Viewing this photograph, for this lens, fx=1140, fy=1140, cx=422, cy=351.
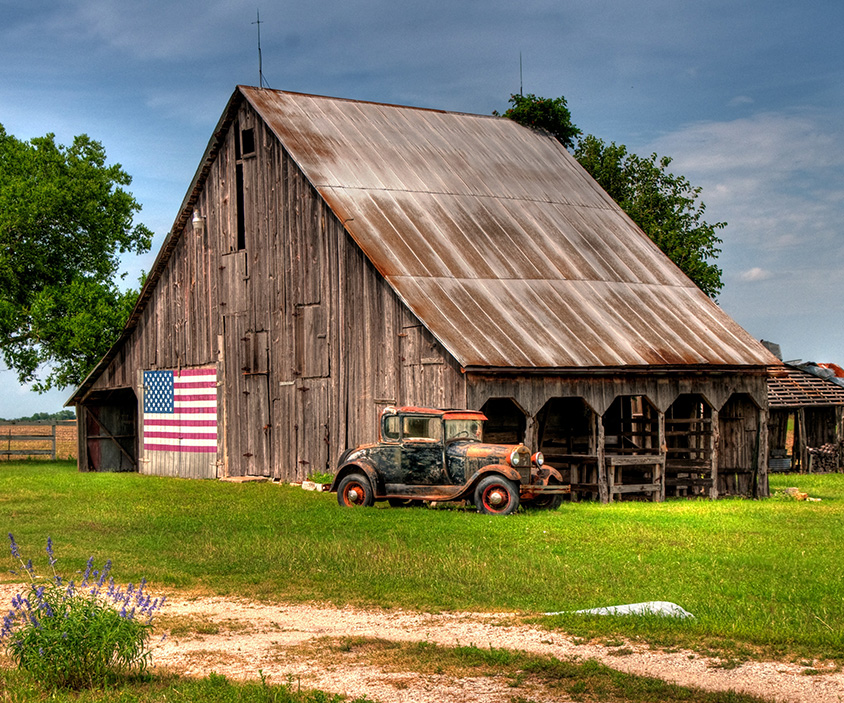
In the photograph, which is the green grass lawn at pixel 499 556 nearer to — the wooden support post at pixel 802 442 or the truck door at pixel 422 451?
the truck door at pixel 422 451

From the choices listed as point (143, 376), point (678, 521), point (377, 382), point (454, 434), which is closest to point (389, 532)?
point (454, 434)

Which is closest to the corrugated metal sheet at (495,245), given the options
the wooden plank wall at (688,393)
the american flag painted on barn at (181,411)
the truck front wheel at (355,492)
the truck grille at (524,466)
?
the wooden plank wall at (688,393)

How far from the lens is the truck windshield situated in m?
21.5

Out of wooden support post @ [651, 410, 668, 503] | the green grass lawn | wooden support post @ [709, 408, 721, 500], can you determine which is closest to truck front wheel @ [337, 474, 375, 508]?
the green grass lawn

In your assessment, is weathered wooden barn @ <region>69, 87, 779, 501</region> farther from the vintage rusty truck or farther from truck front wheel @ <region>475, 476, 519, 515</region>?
truck front wheel @ <region>475, 476, 519, 515</region>

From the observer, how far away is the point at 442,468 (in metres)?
21.2

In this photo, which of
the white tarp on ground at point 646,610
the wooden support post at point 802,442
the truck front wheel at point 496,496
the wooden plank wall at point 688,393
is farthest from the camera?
the wooden support post at point 802,442

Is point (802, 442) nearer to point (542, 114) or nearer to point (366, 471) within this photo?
point (542, 114)

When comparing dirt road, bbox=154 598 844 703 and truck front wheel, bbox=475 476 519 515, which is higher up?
truck front wheel, bbox=475 476 519 515

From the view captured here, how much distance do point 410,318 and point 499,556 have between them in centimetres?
1067

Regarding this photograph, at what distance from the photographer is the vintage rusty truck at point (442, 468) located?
67.7 ft

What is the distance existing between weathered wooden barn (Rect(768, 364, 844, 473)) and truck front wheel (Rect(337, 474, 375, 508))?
2299 centimetres

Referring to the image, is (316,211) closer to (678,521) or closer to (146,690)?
(678,521)

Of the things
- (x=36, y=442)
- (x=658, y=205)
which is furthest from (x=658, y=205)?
(x=36, y=442)
